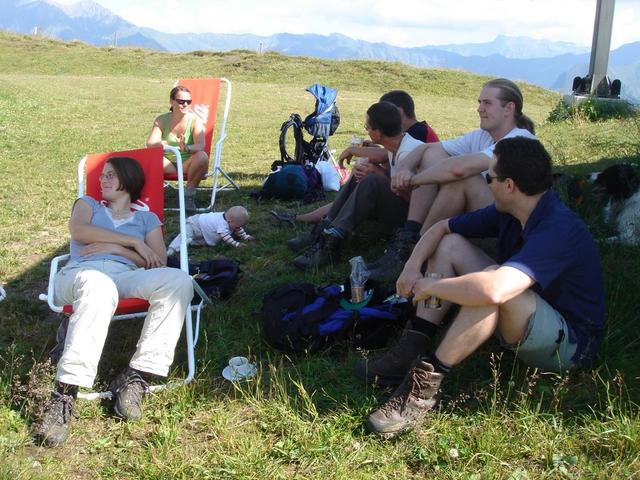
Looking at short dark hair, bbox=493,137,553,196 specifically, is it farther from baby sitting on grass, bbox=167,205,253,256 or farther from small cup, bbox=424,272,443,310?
baby sitting on grass, bbox=167,205,253,256

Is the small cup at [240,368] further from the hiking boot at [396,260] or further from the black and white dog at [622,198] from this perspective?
the black and white dog at [622,198]

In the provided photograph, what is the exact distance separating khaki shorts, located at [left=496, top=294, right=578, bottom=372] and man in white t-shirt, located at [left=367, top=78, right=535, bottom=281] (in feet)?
3.85

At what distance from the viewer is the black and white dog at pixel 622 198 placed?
426 centimetres

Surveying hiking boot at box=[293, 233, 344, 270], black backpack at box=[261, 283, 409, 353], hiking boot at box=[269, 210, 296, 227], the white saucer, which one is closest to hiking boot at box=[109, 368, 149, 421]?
the white saucer

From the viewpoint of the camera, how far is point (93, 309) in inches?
116

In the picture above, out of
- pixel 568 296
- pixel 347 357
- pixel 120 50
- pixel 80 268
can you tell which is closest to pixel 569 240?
pixel 568 296

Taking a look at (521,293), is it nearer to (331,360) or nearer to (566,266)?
(566,266)

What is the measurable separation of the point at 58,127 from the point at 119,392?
11.1m

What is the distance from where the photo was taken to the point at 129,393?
2932 millimetres

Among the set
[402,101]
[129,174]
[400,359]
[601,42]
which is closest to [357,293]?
[400,359]

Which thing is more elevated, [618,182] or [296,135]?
[296,135]

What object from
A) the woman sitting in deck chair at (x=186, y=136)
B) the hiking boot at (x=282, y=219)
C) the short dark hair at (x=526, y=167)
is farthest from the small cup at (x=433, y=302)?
the woman sitting in deck chair at (x=186, y=136)

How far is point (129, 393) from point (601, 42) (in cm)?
1223

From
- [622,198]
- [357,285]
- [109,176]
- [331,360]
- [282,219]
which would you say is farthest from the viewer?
[282,219]
